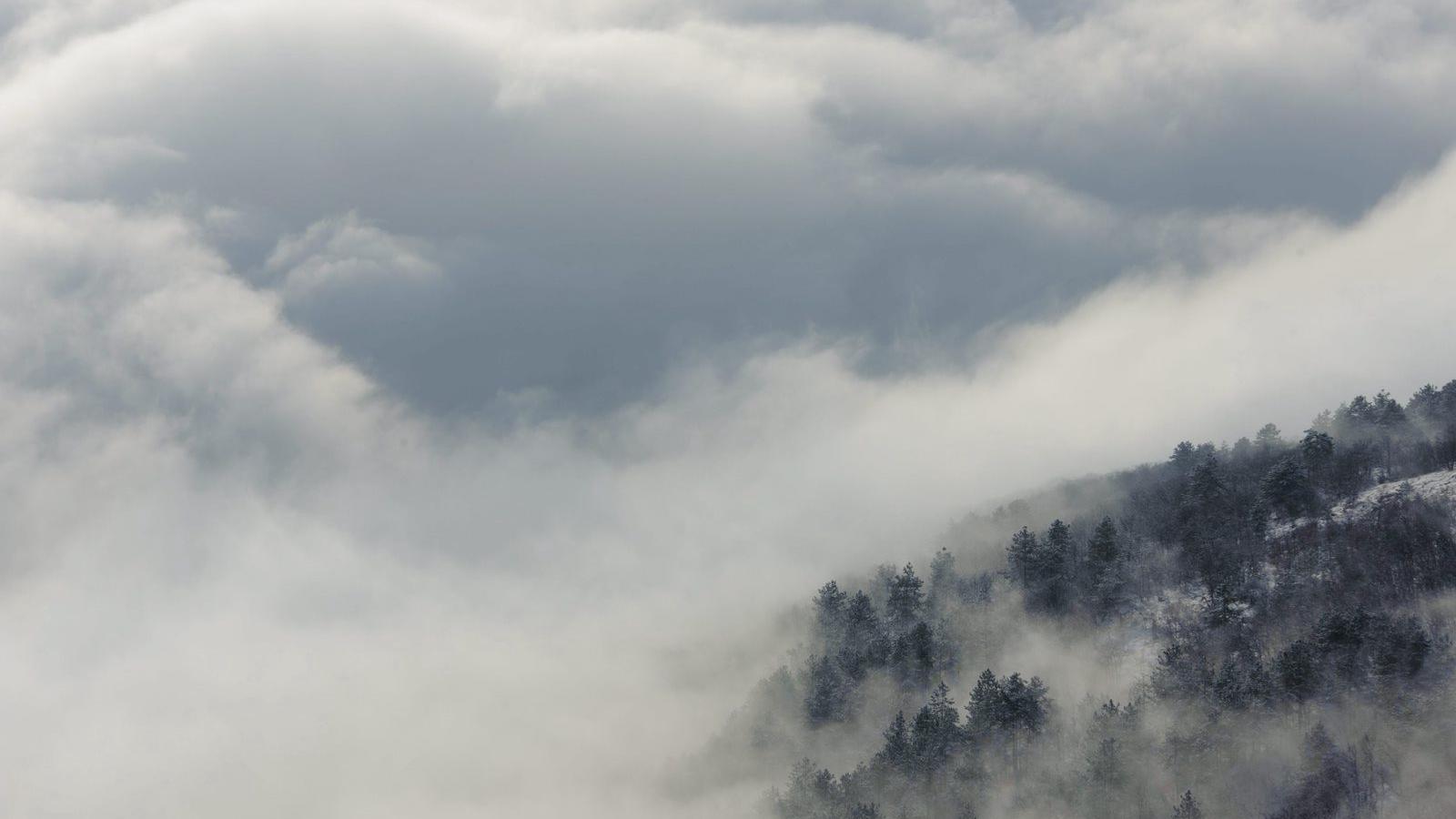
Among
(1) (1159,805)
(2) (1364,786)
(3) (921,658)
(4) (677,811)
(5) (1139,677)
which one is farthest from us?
(4) (677,811)

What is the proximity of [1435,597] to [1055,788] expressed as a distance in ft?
184

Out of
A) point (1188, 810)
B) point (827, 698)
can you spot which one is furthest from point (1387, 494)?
point (827, 698)

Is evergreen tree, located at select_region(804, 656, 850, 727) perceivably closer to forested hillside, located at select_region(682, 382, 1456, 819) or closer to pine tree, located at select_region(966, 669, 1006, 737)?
forested hillside, located at select_region(682, 382, 1456, 819)

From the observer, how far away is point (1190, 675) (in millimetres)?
150750

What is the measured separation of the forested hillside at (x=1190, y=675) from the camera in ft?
445

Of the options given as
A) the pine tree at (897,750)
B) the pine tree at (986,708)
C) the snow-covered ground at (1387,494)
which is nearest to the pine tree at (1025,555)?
the pine tree at (986,708)

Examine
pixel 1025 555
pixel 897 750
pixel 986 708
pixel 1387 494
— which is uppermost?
pixel 1025 555

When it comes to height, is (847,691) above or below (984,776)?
above

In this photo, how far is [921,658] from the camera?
18488 cm

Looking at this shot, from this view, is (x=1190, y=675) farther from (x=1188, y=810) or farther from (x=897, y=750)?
(x=897, y=750)

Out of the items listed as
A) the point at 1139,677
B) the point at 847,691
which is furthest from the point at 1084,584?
the point at 847,691

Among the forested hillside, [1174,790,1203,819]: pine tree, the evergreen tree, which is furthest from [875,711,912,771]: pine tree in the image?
[1174,790,1203,819]: pine tree

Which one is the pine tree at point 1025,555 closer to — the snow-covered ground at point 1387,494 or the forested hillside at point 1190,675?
the forested hillside at point 1190,675

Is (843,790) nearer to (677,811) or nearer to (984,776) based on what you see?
(984,776)
